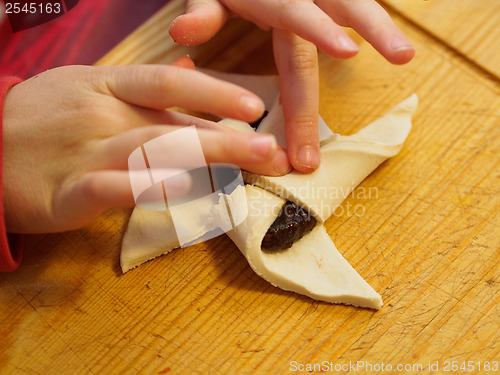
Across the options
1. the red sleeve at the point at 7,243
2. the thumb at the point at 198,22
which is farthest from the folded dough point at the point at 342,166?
the red sleeve at the point at 7,243

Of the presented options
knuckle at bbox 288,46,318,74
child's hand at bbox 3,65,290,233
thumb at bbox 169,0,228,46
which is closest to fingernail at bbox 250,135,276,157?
child's hand at bbox 3,65,290,233

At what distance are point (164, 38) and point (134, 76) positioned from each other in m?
0.47

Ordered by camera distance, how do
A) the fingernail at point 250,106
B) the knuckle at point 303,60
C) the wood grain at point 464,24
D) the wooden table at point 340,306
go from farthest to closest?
the wood grain at point 464,24, the knuckle at point 303,60, the wooden table at point 340,306, the fingernail at point 250,106

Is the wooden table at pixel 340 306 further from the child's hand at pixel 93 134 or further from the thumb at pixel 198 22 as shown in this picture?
the thumb at pixel 198 22

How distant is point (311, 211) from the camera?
3.28 feet

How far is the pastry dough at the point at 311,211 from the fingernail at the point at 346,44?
26cm

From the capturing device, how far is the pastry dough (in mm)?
965

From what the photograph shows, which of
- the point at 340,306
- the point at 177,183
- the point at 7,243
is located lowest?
the point at 340,306

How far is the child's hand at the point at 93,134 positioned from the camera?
2.79ft

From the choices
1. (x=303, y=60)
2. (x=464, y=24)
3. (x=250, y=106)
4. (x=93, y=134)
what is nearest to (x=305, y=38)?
(x=303, y=60)

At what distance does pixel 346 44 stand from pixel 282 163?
0.28 m

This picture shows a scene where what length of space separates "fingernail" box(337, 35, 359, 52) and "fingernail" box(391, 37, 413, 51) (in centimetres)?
10

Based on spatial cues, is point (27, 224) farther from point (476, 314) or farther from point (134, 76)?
point (476, 314)

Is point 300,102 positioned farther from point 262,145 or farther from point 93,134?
point 93,134
